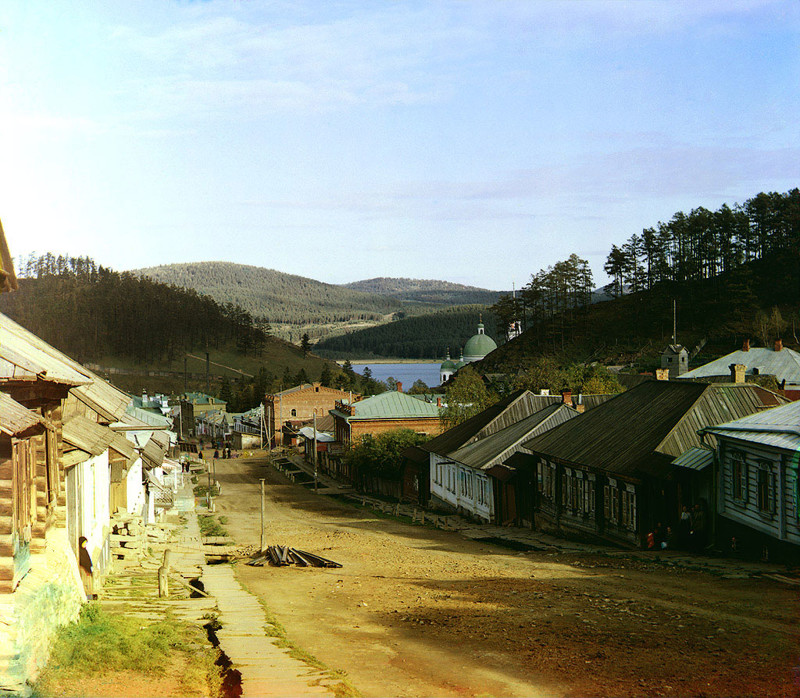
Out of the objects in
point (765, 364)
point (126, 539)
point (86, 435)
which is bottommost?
point (126, 539)

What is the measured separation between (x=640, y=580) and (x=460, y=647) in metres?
8.52

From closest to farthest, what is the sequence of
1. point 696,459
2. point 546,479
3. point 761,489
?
point 761,489 → point 696,459 → point 546,479

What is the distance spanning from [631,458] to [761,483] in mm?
6742

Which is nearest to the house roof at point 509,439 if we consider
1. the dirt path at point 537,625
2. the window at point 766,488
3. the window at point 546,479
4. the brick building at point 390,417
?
the window at point 546,479

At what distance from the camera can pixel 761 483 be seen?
22.7 meters

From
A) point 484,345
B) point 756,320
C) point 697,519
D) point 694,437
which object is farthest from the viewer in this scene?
point 484,345

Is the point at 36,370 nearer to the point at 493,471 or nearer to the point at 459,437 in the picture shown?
the point at 493,471

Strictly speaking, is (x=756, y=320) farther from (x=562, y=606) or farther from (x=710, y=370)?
(x=562, y=606)

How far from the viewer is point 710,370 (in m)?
70.8

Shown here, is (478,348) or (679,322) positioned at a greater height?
(679,322)

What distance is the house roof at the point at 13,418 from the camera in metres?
9.27

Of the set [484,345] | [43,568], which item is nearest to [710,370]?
[43,568]

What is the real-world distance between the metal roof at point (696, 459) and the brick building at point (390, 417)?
1583 inches

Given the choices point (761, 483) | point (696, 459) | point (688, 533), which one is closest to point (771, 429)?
point (761, 483)
